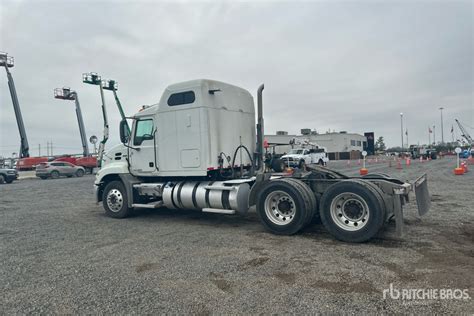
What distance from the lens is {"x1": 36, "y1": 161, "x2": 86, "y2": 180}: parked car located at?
1134 inches

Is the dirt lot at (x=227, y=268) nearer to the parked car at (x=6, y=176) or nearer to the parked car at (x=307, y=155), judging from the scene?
the parked car at (x=6, y=176)

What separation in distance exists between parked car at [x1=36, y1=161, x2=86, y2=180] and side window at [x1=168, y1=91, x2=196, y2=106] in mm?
26154

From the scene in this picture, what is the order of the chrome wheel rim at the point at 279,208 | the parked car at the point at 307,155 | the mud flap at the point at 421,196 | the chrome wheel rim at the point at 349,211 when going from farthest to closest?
the parked car at the point at 307,155
the chrome wheel rim at the point at 279,208
the mud flap at the point at 421,196
the chrome wheel rim at the point at 349,211

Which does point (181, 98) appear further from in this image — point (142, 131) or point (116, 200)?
point (116, 200)

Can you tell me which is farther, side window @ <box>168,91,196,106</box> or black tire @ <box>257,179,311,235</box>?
side window @ <box>168,91,196,106</box>

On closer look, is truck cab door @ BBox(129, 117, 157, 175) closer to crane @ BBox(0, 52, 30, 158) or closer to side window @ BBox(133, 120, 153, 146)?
side window @ BBox(133, 120, 153, 146)

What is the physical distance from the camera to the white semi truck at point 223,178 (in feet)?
18.6

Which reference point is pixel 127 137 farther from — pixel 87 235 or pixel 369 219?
pixel 369 219

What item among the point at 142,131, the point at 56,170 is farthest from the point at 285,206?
the point at 56,170

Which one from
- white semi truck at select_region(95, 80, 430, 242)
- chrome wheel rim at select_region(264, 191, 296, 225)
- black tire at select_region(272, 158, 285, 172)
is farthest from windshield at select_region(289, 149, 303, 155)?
chrome wheel rim at select_region(264, 191, 296, 225)

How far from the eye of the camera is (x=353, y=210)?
5691 millimetres

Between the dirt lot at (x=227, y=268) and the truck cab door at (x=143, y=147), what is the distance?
176 cm

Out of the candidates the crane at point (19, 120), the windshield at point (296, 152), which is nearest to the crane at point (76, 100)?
the crane at point (19, 120)

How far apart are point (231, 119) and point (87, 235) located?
4226 millimetres
